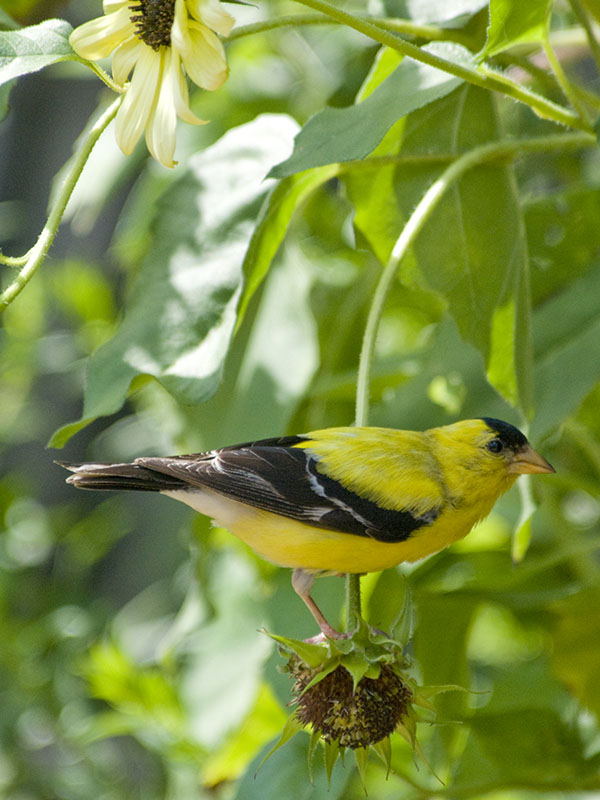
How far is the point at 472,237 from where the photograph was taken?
0.99 m

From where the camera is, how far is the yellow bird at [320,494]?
0.86m

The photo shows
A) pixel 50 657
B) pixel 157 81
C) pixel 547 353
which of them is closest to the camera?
pixel 157 81

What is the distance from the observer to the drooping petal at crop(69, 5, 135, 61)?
74 centimetres

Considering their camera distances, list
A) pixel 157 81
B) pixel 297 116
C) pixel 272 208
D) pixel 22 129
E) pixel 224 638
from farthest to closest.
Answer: pixel 22 129 < pixel 297 116 < pixel 224 638 < pixel 272 208 < pixel 157 81

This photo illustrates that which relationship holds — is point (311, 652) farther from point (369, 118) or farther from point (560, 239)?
point (560, 239)

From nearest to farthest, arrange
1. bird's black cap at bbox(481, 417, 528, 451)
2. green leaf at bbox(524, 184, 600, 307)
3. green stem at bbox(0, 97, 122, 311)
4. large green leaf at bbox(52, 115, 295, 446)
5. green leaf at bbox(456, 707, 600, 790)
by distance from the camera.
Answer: green stem at bbox(0, 97, 122, 311), large green leaf at bbox(52, 115, 295, 446), bird's black cap at bbox(481, 417, 528, 451), green leaf at bbox(456, 707, 600, 790), green leaf at bbox(524, 184, 600, 307)

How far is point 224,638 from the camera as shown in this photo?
1458mm

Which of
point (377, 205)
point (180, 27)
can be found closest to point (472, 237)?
point (377, 205)

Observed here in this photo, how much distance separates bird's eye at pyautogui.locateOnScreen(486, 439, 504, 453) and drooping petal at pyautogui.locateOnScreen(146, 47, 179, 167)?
0.45 meters

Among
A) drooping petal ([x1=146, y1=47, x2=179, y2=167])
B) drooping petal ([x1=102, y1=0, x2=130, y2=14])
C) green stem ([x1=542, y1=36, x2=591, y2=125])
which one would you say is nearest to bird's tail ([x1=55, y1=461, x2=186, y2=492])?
drooping petal ([x1=146, y1=47, x2=179, y2=167])

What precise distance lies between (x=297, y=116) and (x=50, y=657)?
3.76 feet

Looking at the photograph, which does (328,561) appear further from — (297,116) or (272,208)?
(297,116)

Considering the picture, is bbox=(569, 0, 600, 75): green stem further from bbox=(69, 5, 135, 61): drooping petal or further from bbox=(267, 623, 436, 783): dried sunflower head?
bbox=(267, 623, 436, 783): dried sunflower head

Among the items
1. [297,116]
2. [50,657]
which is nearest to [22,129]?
[297,116]
